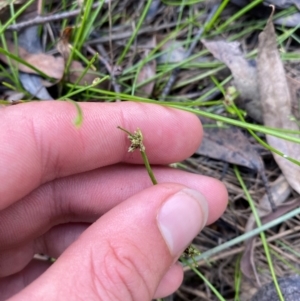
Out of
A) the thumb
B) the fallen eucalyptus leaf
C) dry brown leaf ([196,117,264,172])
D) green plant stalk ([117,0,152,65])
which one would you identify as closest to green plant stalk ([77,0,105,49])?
green plant stalk ([117,0,152,65])

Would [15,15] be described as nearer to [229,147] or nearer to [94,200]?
[94,200]

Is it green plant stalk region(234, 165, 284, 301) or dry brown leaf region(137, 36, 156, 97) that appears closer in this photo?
green plant stalk region(234, 165, 284, 301)

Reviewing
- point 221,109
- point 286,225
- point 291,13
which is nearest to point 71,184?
point 221,109

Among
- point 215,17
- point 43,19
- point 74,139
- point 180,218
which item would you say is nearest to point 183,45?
point 215,17

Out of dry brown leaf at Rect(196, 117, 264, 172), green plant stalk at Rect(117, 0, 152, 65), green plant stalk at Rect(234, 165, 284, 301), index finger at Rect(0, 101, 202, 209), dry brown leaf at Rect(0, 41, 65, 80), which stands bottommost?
green plant stalk at Rect(234, 165, 284, 301)

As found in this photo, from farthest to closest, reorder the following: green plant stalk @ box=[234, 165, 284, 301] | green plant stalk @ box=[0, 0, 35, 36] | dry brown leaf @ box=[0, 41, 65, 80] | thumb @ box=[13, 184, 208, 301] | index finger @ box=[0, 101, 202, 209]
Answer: dry brown leaf @ box=[0, 41, 65, 80] < green plant stalk @ box=[0, 0, 35, 36] < green plant stalk @ box=[234, 165, 284, 301] < index finger @ box=[0, 101, 202, 209] < thumb @ box=[13, 184, 208, 301]

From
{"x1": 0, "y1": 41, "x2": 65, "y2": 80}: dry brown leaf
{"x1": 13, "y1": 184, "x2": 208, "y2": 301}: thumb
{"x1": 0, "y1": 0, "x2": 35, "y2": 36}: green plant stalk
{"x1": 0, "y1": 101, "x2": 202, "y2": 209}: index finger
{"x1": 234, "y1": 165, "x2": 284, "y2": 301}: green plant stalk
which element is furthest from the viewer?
{"x1": 0, "y1": 41, "x2": 65, "y2": 80}: dry brown leaf

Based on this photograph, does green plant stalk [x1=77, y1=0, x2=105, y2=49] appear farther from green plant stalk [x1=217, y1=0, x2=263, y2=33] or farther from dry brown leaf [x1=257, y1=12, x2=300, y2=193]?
dry brown leaf [x1=257, y1=12, x2=300, y2=193]
